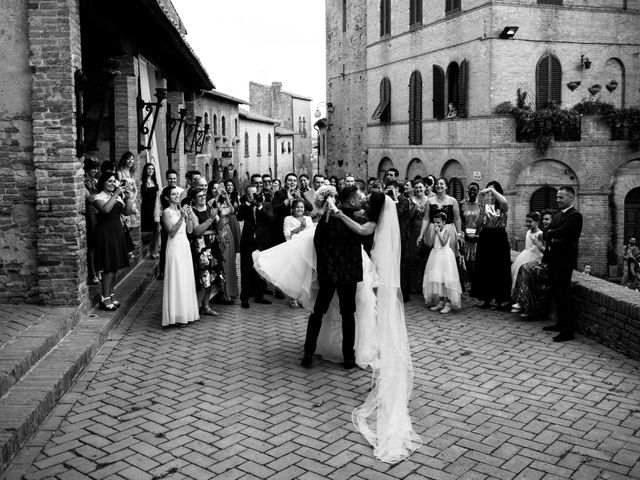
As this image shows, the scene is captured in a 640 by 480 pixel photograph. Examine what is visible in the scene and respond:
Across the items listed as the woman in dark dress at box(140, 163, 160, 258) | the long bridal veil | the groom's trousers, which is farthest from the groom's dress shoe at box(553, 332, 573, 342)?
the woman in dark dress at box(140, 163, 160, 258)

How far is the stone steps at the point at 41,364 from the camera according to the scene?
5133 mm

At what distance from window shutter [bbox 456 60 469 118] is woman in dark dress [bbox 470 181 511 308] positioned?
15998 millimetres

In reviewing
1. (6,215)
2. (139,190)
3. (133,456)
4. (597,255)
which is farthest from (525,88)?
(133,456)

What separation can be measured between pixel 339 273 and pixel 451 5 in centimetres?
2156

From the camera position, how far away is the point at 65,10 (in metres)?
7.73

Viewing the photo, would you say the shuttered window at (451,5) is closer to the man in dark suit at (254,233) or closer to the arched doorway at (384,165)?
the arched doorway at (384,165)

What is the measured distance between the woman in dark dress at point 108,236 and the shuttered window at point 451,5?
66.2 feet

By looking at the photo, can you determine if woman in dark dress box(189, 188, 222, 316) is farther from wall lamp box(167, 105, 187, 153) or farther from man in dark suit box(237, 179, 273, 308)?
wall lamp box(167, 105, 187, 153)

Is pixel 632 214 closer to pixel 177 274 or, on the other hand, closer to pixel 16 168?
pixel 177 274

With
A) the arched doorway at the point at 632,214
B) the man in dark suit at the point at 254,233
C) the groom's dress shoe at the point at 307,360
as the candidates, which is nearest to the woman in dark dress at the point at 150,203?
the man in dark suit at the point at 254,233

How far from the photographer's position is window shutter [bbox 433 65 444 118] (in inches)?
1062

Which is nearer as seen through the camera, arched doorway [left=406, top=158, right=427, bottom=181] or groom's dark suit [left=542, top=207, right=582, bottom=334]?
groom's dark suit [left=542, top=207, right=582, bottom=334]

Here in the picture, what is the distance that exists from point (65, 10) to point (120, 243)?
2.74 m

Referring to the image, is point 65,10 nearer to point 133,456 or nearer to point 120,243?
point 120,243
